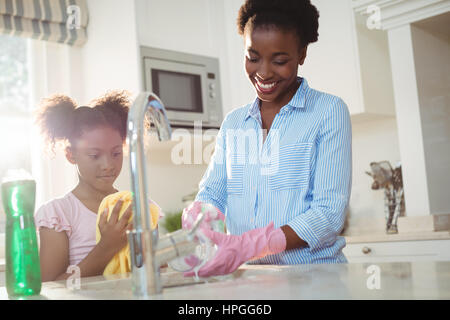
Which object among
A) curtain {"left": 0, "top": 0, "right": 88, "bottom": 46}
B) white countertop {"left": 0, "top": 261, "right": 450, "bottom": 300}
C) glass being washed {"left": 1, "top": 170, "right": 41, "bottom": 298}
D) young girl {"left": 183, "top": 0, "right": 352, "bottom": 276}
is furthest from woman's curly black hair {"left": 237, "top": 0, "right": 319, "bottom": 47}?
curtain {"left": 0, "top": 0, "right": 88, "bottom": 46}

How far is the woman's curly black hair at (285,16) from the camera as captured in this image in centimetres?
126

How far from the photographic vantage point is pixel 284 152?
4.06 ft

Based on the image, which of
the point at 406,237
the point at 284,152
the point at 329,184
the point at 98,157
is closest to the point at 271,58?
the point at 284,152

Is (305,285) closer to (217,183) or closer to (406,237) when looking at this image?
(217,183)

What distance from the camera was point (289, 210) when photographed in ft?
4.02

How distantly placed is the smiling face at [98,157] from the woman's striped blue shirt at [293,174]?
0.96 feet

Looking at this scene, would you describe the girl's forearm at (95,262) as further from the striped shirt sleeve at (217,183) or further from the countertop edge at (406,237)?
the countertop edge at (406,237)

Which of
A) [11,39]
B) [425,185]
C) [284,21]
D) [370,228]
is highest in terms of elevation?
[11,39]

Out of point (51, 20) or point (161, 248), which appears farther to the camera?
point (51, 20)

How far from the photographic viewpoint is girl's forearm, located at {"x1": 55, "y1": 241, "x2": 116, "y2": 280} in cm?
128

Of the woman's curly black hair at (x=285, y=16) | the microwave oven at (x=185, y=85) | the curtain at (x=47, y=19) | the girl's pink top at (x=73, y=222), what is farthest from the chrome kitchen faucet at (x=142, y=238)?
the curtain at (x=47, y=19)

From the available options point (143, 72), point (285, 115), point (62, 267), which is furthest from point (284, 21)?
point (143, 72)
